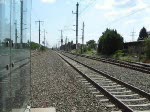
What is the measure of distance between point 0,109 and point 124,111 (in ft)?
15.6

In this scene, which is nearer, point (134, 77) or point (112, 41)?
point (134, 77)

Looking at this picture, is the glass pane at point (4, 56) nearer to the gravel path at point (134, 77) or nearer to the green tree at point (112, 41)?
the gravel path at point (134, 77)

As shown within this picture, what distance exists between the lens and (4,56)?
15.9 feet

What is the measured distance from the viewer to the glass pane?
4.62 meters

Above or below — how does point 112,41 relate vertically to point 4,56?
above

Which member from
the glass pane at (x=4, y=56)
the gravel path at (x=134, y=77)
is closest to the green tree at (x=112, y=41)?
the gravel path at (x=134, y=77)

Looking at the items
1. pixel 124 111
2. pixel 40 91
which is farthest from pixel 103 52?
pixel 124 111

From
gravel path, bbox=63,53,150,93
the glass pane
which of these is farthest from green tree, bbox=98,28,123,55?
the glass pane

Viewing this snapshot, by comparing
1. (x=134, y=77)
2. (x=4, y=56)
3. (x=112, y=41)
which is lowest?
(x=134, y=77)

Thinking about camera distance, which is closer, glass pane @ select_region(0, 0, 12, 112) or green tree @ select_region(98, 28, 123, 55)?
glass pane @ select_region(0, 0, 12, 112)

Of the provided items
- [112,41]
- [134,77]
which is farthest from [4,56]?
[112,41]

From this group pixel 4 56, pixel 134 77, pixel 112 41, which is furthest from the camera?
pixel 112 41

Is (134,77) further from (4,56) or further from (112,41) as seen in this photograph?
(112,41)

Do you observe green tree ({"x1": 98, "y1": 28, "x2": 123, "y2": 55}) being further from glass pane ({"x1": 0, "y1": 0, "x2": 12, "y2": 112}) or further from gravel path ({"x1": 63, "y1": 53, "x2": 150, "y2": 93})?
glass pane ({"x1": 0, "y1": 0, "x2": 12, "y2": 112})
